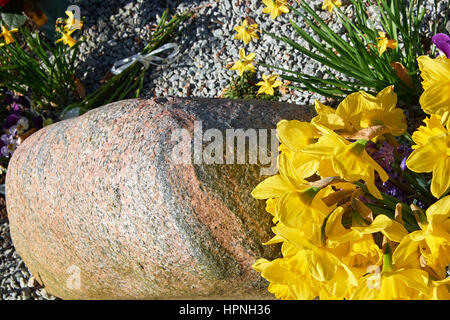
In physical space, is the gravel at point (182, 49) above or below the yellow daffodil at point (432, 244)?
above

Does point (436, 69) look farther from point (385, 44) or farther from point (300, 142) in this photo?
point (385, 44)

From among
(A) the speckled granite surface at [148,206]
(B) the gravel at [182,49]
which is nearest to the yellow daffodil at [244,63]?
(B) the gravel at [182,49]

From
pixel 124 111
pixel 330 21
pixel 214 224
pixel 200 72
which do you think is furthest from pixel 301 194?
pixel 200 72

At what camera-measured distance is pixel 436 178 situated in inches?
40.7

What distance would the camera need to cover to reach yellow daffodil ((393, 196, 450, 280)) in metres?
1.02

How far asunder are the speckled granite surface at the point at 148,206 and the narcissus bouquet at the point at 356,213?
39 centimetres

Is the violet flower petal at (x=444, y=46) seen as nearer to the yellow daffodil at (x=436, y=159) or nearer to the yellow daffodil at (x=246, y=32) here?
the yellow daffodil at (x=436, y=159)

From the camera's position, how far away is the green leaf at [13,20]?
111 inches

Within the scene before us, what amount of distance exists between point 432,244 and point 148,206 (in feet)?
3.11

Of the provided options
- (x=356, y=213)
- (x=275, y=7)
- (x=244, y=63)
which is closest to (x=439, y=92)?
(x=356, y=213)

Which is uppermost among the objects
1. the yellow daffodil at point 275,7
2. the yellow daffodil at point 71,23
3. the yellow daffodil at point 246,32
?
the yellow daffodil at point 71,23

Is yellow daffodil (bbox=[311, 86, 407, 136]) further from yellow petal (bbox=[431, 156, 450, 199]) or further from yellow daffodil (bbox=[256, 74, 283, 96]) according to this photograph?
yellow daffodil (bbox=[256, 74, 283, 96])

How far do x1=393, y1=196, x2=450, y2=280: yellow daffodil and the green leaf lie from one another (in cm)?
266

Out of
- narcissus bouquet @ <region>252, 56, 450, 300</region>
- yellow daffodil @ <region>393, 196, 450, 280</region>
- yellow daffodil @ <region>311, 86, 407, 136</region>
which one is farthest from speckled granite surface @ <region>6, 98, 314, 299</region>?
yellow daffodil @ <region>393, 196, 450, 280</region>
